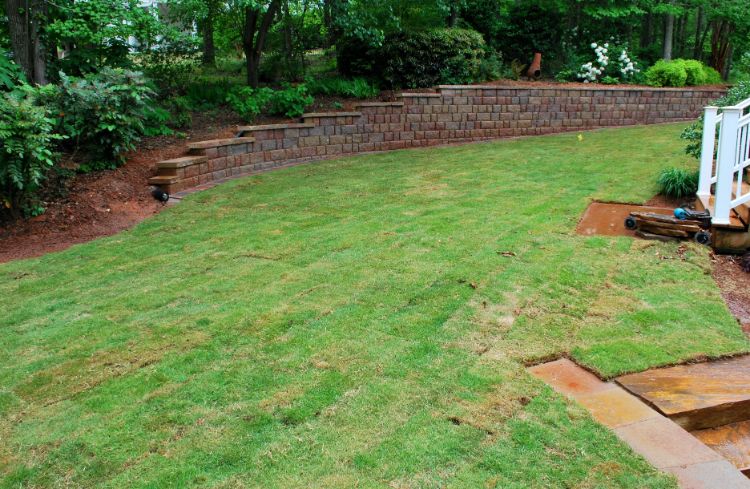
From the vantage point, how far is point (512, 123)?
453 inches

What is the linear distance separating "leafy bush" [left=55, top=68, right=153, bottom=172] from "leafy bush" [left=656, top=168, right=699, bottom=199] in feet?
19.2

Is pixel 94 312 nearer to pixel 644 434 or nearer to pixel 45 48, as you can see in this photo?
pixel 644 434

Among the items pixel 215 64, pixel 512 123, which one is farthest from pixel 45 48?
pixel 512 123

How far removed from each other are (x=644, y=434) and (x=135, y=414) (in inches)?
90.0

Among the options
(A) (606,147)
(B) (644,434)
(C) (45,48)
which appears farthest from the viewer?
(A) (606,147)

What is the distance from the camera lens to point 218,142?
8125 mm

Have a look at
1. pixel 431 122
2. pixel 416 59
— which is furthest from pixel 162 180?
pixel 416 59

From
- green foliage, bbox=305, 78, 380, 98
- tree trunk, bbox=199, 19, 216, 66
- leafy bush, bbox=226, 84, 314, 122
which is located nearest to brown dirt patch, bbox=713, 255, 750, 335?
leafy bush, bbox=226, 84, 314, 122

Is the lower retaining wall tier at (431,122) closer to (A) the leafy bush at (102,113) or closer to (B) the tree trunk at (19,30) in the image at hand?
(A) the leafy bush at (102,113)

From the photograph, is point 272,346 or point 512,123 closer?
point 272,346

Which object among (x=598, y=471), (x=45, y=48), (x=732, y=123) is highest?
(x=45, y=48)

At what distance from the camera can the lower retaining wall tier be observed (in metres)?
8.20

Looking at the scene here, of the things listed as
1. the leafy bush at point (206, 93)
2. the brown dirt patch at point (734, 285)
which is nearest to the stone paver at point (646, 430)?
the brown dirt patch at point (734, 285)

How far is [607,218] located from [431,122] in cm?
530
